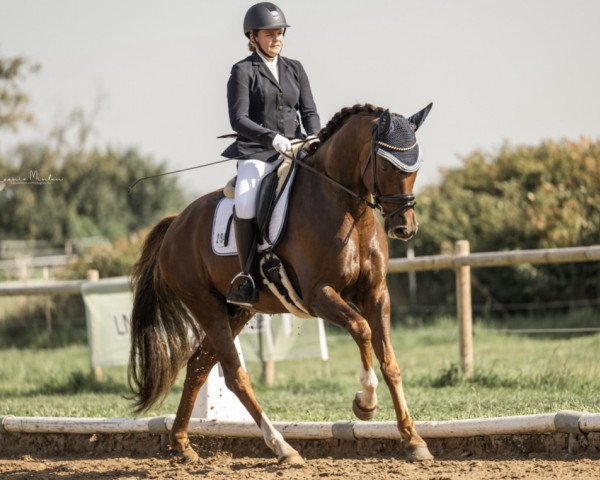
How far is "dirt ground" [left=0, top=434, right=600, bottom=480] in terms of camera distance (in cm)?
589

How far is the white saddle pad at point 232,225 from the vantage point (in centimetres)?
662

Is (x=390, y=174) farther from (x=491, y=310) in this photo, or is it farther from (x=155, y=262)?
(x=491, y=310)

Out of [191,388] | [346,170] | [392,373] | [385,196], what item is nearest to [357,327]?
[392,373]

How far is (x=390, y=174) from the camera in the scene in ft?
19.5

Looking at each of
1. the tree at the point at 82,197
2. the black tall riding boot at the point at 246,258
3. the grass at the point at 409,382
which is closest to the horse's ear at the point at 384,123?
the black tall riding boot at the point at 246,258

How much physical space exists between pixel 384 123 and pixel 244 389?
6.85 feet

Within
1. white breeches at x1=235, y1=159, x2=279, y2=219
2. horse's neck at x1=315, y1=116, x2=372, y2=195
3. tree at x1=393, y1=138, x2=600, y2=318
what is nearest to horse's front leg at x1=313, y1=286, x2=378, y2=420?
horse's neck at x1=315, y1=116, x2=372, y2=195

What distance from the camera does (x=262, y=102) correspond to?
700 centimetres

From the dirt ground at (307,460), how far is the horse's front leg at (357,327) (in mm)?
367

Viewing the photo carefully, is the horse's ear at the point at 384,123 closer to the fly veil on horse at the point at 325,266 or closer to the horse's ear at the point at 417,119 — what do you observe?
the fly veil on horse at the point at 325,266

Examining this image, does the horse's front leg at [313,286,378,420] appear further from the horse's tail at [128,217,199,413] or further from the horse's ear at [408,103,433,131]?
the horse's tail at [128,217,199,413]

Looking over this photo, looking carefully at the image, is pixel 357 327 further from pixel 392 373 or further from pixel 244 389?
pixel 244 389

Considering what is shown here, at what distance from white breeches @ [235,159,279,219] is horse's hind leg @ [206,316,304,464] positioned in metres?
0.97

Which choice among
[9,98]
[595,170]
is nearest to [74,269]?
[595,170]
